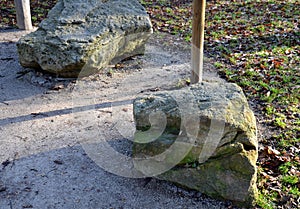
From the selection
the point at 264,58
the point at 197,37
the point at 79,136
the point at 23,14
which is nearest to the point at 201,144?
the point at 79,136

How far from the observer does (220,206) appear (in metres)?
3.35

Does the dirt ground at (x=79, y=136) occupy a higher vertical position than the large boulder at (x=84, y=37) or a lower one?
lower

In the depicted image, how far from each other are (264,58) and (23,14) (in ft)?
16.9

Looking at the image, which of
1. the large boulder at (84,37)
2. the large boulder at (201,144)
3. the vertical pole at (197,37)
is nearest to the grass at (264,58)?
the large boulder at (201,144)

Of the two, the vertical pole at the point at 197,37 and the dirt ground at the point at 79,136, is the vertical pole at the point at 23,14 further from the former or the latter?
the vertical pole at the point at 197,37

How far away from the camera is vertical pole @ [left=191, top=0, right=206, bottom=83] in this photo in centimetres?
470

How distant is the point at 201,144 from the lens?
3.23 meters

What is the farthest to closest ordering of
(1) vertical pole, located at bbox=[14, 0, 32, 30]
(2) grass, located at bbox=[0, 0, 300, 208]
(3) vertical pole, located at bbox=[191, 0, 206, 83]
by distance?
(1) vertical pole, located at bbox=[14, 0, 32, 30]
(3) vertical pole, located at bbox=[191, 0, 206, 83]
(2) grass, located at bbox=[0, 0, 300, 208]

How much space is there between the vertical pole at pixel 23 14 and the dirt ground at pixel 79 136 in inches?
Answer: 42.6

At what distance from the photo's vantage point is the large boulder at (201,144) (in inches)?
127

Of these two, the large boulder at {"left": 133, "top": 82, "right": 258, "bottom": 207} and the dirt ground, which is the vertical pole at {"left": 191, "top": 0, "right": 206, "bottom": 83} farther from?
the large boulder at {"left": 133, "top": 82, "right": 258, "bottom": 207}

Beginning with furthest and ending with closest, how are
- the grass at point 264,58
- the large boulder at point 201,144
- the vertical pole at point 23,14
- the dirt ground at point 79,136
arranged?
1. the vertical pole at point 23,14
2. the grass at point 264,58
3. the dirt ground at point 79,136
4. the large boulder at point 201,144

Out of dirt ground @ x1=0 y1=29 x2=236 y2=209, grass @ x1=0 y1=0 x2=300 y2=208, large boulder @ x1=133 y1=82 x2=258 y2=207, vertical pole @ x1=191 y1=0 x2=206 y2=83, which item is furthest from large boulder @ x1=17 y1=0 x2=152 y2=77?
large boulder @ x1=133 y1=82 x2=258 y2=207

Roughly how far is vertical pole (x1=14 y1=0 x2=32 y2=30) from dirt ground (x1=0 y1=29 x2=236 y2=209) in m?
1.08
